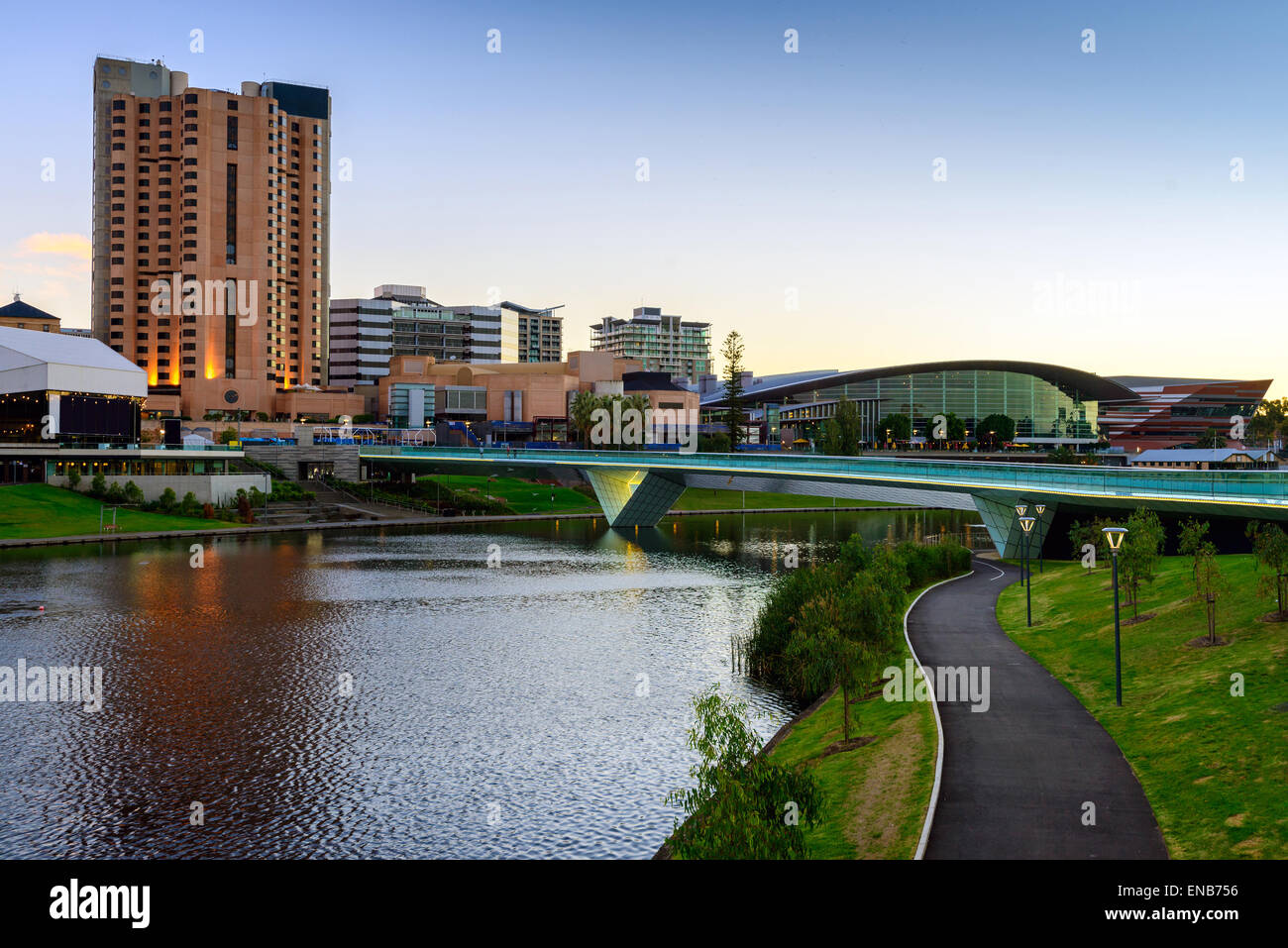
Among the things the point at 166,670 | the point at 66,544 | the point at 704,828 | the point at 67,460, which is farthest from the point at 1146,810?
the point at 67,460

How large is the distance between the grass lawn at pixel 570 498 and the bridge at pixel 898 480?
5.26 metres

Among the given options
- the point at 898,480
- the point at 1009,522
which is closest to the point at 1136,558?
the point at 1009,522

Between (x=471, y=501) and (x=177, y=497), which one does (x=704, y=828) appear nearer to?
(x=177, y=497)

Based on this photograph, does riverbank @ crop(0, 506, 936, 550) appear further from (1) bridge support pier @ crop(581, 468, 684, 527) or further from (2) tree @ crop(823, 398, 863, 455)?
(1) bridge support pier @ crop(581, 468, 684, 527)

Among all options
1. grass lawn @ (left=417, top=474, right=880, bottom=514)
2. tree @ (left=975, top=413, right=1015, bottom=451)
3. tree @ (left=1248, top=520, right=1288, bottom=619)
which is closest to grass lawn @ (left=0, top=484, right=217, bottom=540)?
grass lawn @ (left=417, top=474, right=880, bottom=514)

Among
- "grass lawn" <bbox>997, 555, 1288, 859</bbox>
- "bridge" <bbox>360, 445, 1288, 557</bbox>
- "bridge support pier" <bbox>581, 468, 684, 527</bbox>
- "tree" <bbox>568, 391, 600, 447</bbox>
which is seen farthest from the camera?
"tree" <bbox>568, 391, 600, 447</bbox>

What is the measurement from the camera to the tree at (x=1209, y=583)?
34969 millimetres

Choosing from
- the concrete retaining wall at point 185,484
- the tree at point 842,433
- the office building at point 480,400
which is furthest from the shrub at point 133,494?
the tree at point 842,433

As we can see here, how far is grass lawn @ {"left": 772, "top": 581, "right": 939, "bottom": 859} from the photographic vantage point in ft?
73.7

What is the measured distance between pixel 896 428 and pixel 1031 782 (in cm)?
17262

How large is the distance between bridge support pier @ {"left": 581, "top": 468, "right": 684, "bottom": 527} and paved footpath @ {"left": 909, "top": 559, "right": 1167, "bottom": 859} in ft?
250

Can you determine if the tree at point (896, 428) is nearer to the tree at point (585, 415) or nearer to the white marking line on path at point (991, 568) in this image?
the tree at point (585, 415)

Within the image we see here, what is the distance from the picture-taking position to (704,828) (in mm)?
18125

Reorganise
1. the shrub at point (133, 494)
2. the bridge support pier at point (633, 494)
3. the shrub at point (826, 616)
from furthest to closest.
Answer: the bridge support pier at point (633, 494) → the shrub at point (133, 494) → the shrub at point (826, 616)
